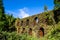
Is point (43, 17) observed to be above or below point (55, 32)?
→ above

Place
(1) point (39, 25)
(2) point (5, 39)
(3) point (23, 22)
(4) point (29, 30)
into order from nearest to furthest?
(2) point (5, 39)
(1) point (39, 25)
(4) point (29, 30)
(3) point (23, 22)

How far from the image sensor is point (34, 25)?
1038 inches

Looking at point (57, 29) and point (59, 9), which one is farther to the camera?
point (59, 9)

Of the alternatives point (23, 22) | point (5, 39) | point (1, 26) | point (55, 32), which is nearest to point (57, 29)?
point (55, 32)

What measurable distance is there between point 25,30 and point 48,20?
726 centimetres

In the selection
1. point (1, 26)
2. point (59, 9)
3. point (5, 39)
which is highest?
point (59, 9)

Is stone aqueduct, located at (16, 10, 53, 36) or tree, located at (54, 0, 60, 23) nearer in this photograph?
tree, located at (54, 0, 60, 23)

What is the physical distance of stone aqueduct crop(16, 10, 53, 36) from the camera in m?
24.0

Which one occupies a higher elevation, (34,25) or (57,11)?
(57,11)

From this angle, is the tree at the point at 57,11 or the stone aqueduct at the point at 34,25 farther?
the stone aqueduct at the point at 34,25

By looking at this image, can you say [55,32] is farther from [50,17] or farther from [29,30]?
[29,30]

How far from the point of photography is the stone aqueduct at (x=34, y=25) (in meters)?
24.0

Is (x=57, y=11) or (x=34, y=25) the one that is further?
(x=34, y=25)

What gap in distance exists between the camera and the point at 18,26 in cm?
3212
